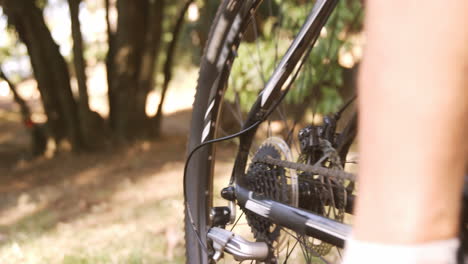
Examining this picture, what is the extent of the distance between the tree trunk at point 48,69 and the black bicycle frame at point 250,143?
597 centimetres

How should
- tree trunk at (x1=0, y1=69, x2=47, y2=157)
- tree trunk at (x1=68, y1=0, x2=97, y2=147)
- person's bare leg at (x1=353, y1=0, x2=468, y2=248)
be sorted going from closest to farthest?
person's bare leg at (x1=353, y1=0, x2=468, y2=248)
tree trunk at (x1=68, y1=0, x2=97, y2=147)
tree trunk at (x1=0, y1=69, x2=47, y2=157)

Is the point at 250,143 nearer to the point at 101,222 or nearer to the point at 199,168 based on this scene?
the point at 199,168

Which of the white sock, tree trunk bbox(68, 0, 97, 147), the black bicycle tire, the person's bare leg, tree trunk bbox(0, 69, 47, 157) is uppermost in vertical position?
the person's bare leg

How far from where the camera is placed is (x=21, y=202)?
4.90 meters

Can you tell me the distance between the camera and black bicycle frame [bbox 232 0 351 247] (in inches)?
42.4

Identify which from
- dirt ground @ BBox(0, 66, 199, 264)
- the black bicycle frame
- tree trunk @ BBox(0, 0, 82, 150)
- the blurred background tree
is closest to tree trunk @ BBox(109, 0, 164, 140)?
the blurred background tree

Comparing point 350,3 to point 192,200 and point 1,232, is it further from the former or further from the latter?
point 192,200

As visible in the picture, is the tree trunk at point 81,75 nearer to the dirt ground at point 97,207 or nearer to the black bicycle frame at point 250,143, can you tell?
the dirt ground at point 97,207

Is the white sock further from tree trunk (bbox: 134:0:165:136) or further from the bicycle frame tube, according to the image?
tree trunk (bbox: 134:0:165:136)

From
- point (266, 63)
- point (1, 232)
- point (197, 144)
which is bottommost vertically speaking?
point (1, 232)

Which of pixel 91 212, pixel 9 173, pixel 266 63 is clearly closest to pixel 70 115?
pixel 9 173

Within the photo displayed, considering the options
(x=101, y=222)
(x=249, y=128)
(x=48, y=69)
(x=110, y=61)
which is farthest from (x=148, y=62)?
(x=249, y=128)

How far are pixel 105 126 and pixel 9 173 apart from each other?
135cm

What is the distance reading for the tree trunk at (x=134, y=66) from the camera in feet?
24.7
